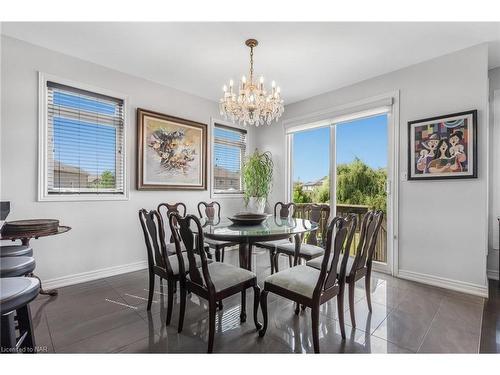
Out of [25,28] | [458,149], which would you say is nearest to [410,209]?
[458,149]

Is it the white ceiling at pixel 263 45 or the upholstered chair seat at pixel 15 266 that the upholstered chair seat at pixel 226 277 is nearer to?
the upholstered chair seat at pixel 15 266

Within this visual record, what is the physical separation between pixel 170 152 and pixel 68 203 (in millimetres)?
1422

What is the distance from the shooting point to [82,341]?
69.4 inches

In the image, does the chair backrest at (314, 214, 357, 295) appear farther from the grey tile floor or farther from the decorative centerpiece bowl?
the decorative centerpiece bowl

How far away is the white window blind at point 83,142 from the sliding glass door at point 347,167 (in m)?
2.71

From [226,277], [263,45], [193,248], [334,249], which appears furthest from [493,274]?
[263,45]

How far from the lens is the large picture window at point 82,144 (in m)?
2.74

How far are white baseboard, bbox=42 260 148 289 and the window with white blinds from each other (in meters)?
1.69

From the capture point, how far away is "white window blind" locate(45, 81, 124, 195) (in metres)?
2.77

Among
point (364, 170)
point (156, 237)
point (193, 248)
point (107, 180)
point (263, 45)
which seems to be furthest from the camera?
point (364, 170)

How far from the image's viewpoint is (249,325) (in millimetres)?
1972

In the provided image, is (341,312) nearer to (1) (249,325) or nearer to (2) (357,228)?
(1) (249,325)

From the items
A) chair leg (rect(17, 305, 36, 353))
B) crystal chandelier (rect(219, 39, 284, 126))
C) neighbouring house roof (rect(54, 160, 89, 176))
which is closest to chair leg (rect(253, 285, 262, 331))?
chair leg (rect(17, 305, 36, 353))
